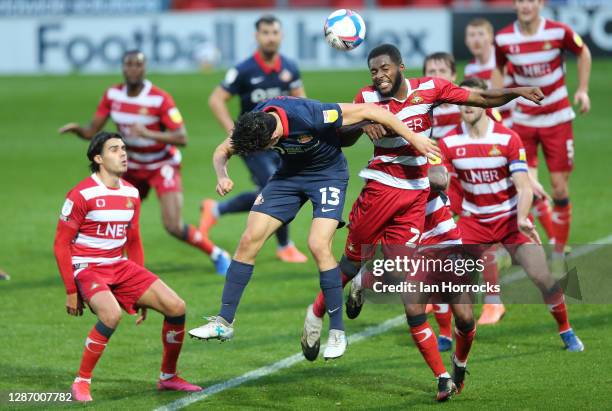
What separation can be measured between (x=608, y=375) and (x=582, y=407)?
0.84m

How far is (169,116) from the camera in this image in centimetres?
1191

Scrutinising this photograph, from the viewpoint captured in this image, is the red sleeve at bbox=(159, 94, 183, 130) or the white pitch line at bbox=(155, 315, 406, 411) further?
the red sleeve at bbox=(159, 94, 183, 130)

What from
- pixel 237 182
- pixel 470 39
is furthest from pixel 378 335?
pixel 237 182

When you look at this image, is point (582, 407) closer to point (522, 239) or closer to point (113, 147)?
point (522, 239)

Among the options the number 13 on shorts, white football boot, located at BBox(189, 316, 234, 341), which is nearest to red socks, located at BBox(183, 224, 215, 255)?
the number 13 on shorts

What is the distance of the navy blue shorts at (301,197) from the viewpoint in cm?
800

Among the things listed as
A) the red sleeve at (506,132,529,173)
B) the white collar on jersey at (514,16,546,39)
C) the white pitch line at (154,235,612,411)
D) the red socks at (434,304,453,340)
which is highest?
the white collar on jersey at (514,16,546,39)

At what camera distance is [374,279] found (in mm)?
8773

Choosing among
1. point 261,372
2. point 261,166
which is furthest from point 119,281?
point 261,166

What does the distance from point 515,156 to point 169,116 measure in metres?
4.34

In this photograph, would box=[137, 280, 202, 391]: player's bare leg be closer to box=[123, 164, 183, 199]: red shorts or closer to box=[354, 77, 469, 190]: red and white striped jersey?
box=[354, 77, 469, 190]: red and white striped jersey

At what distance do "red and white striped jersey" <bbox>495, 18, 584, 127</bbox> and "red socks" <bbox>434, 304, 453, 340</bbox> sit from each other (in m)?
3.55

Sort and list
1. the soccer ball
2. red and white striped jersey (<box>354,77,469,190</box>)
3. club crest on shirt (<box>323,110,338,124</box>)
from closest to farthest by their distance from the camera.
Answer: club crest on shirt (<box>323,110,338,124</box>)
red and white striped jersey (<box>354,77,469,190</box>)
the soccer ball

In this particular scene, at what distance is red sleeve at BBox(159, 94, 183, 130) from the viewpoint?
38.9ft
